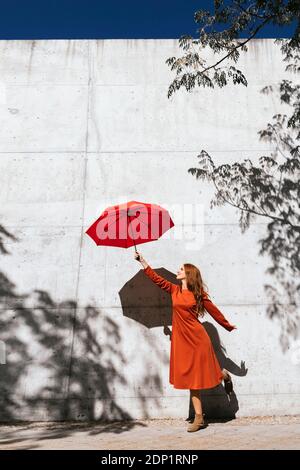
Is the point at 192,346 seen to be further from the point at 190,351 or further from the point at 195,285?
the point at 195,285

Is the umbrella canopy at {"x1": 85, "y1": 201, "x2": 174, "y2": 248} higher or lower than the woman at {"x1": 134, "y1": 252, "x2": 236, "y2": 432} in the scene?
higher

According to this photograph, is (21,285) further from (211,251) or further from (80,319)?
(211,251)

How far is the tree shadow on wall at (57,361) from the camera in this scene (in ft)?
18.1

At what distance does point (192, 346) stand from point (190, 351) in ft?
0.20

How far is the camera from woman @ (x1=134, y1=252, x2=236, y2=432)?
15.9 ft

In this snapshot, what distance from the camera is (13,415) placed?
5.48 metres

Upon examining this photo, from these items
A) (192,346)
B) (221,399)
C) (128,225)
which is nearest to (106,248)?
(128,225)

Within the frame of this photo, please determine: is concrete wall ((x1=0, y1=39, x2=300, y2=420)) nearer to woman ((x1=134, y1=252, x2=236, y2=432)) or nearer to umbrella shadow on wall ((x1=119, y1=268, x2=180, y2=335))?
umbrella shadow on wall ((x1=119, y1=268, x2=180, y2=335))

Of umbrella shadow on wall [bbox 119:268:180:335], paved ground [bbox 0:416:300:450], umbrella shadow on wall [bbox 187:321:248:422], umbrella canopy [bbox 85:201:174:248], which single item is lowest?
paved ground [bbox 0:416:300:450]

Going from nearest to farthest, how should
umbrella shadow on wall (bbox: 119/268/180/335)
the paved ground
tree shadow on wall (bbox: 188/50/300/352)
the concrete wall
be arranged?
1. the paved ground
2. the concrete wall
3. umbrella shadow on wall (bbox: 119/268/180/335)
4. tree shadow on wall (bbox: 188/50/300/352)

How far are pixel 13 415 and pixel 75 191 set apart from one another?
3.18 meters

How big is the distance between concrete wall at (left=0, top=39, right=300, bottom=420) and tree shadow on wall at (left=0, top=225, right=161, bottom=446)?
1 cm

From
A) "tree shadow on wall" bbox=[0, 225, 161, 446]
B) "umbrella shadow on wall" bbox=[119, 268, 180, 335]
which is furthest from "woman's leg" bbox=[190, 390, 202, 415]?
"umbrella shadow on wall" bbox=[119, 268, 180, 335]

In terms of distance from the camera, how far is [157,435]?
4.66 metres
